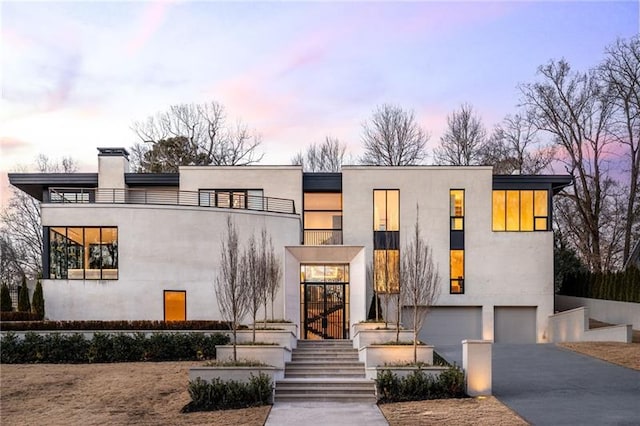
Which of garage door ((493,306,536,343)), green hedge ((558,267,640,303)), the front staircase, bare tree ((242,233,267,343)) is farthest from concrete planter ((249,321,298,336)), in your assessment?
green hedge ((558,267,640,303))

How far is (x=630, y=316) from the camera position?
88.8 feet

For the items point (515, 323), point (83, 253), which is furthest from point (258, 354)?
point (515, 323)

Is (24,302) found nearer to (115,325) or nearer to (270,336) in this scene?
(115,325)

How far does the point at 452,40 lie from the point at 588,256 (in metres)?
24.9

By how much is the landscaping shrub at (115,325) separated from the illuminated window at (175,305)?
2262mm

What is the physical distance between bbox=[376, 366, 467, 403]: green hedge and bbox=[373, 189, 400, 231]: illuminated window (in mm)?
14204

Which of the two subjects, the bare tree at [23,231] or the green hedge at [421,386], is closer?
the green hedge at [421,386]

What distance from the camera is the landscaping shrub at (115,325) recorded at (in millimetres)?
20531

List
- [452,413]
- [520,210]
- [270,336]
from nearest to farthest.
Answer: [452,413] → [270,336] → [520,210]

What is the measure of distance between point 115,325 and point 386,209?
46.6 feet

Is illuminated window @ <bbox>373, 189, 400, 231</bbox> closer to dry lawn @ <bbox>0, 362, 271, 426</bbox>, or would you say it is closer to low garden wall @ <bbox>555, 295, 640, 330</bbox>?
low garden wall @ <bbox>555, 295, 640, 330</bbox>

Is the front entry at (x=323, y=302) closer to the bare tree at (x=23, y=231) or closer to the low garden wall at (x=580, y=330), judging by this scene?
the low garden wall at (x=580, y=330)

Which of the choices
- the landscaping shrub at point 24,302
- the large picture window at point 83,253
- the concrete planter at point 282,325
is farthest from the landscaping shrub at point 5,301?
the concrete planter at point 282,325

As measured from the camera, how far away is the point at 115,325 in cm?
2078
